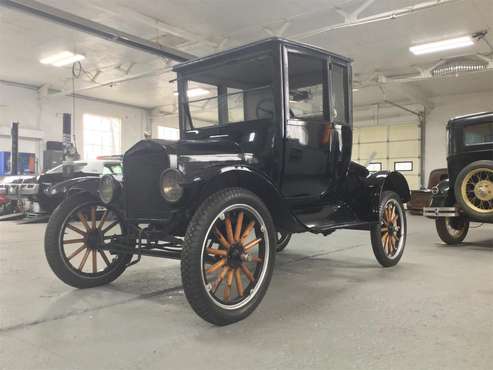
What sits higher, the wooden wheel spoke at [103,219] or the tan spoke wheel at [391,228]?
the wooden wheel spoke at [103,219]

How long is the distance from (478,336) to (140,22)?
8.04m

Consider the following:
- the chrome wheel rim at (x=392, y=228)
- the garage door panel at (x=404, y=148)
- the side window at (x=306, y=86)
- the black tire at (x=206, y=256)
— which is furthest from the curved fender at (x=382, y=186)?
the garage door panel at (x=404, y=148)

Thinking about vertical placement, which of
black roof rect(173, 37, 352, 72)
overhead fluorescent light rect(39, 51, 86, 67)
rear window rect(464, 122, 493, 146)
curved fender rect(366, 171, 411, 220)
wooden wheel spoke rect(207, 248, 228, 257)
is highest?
overhead fluorescent light rect(39, 51, 86, 67)

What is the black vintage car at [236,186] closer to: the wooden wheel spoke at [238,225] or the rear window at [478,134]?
the wooden wheel spoke at [238,225]

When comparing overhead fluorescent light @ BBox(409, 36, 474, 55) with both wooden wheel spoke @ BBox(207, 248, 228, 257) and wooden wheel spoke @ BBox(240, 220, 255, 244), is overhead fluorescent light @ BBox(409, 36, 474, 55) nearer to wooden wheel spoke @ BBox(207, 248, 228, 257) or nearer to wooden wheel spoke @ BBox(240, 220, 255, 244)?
wooden wheel spoke @ BBox(240, 220, 255, 244)

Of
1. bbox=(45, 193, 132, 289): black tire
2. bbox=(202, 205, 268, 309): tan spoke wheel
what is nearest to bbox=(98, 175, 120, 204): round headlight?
bbox=(45, 193, 132, 289): black tire

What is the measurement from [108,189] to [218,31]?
7.06 metres

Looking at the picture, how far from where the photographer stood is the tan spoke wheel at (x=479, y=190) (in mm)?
4690

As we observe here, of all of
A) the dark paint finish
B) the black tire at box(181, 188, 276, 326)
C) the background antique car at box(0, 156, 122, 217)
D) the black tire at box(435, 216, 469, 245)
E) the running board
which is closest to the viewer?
the black tire at box(181, 188, 276, 326)

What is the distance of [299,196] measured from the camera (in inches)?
123

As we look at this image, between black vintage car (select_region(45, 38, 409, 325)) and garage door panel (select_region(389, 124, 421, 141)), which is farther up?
garage door panel (select_region(389, 124, 421, 141))

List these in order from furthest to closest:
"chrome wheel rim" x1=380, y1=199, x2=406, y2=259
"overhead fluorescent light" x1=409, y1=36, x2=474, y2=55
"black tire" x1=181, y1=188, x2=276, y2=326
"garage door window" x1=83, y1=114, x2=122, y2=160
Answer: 1. "garage door window" x1=83, y1=114, x2=122, y2=160
2. "overhead fluorescent light" x1=409, y1=36, x2=474, y2=55
3. "chrome wheel rim" x1=380, y1=199, x2=406, y2=259
4. "black tire" x1=181, y1=188, x2=276, y2=326

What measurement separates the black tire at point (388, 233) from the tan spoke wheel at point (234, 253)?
153 cm

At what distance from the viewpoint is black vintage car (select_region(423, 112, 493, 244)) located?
15.5ft
